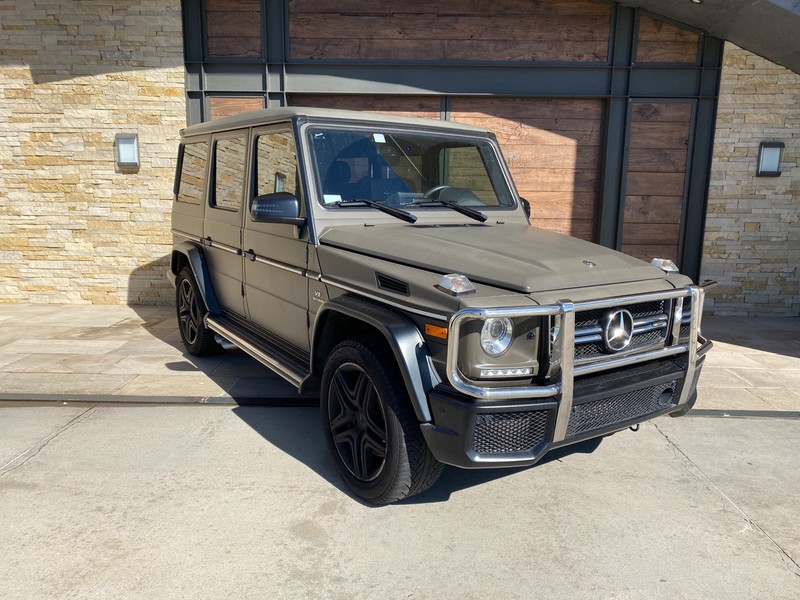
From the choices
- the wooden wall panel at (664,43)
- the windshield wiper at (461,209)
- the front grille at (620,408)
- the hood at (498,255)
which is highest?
the wooden wall panel at (664,43)

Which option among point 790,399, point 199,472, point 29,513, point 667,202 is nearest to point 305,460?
point 199,472

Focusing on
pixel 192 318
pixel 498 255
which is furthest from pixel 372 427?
pixel 192 318

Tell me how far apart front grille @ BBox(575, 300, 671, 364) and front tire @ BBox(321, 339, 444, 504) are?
2.73ft

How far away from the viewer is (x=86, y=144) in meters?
7.61

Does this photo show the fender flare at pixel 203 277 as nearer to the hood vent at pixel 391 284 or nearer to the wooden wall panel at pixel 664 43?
the hood vent at pixel 391 284

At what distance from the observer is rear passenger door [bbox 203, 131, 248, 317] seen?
4445 mm

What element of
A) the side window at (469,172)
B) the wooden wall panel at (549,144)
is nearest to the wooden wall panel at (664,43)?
the wooden wall panel at (549,144)

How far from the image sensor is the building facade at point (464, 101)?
288 inches

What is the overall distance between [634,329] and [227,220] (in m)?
3.09

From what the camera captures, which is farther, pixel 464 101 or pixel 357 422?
pixel 464 101

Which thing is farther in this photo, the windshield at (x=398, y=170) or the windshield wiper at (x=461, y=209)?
the windshield wiper at (x=461, y=209)

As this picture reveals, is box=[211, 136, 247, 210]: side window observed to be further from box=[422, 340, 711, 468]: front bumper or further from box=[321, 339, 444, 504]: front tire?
box=[422, 340, 711, 468]: front bumper

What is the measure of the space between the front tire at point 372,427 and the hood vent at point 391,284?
0.94ft

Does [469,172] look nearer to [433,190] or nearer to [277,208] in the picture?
[433,190]
